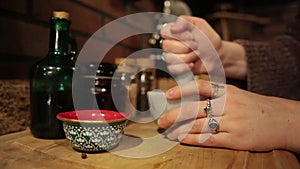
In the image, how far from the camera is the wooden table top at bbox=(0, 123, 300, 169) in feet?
1.23

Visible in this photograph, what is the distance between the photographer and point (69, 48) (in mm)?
589

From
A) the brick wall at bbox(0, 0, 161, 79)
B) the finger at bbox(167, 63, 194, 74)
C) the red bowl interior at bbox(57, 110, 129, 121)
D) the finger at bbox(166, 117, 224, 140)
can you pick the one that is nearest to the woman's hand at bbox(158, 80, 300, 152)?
the finger at bbox(166, 117, 224, 140)

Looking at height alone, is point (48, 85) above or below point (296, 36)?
below

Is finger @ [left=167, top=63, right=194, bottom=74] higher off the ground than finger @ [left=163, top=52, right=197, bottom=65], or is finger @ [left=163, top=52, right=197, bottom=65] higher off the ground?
finger @ [left=163, top=52, right=197, bottom=65]

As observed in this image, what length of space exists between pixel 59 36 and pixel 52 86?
10cm

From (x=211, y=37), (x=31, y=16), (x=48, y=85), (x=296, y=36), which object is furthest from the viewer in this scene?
(x=296, y=36)

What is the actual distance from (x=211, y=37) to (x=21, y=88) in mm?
557

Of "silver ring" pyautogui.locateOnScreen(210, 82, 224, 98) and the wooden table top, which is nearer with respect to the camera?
the wooden table top

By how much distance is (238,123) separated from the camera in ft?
1.57

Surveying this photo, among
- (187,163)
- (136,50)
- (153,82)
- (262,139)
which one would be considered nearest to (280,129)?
(262,139)

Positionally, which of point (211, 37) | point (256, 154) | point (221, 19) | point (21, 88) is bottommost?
point (256, 154)

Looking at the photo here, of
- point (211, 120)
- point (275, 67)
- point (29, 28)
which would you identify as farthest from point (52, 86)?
point (275, 67)

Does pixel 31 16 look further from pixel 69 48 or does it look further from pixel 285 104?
pixel 285 104

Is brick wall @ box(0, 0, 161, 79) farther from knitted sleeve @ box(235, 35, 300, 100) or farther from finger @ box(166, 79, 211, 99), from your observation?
knitted sleeve @ box(235, 35, 300, 100)
